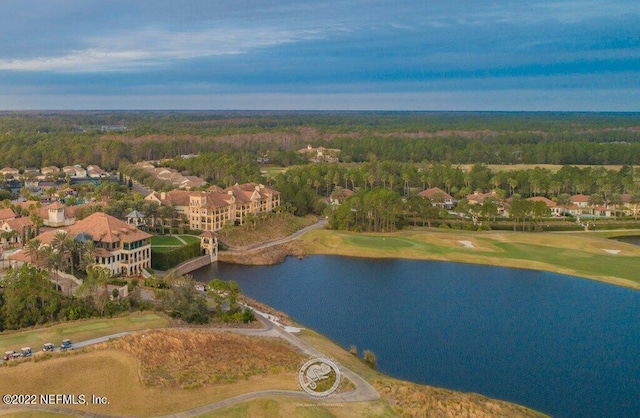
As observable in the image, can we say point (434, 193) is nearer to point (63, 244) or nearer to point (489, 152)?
point (489, 152)

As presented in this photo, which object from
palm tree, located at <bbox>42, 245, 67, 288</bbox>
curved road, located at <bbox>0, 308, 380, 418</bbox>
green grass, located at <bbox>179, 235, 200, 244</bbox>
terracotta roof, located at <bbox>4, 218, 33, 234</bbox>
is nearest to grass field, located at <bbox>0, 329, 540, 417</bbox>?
curved road, located at <bbox>0, 308, 380, 418</bbox>

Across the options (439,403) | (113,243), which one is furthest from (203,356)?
(113,243)

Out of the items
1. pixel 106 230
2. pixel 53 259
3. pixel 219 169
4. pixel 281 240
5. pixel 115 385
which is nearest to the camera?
pixel 115 385

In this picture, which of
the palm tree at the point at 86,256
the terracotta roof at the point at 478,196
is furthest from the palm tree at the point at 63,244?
the terracotta roof at the point at 478,196

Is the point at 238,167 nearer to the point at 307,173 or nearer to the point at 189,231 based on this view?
the point at 307,173

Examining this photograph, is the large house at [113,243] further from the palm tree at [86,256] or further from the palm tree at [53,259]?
the palm tree at [53,259]

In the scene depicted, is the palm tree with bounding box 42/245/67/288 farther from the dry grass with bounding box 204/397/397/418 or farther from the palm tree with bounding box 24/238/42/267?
the dry grass with bounding box 204/397/397/418
